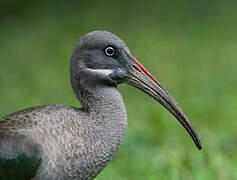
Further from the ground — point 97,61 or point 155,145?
point 97,61

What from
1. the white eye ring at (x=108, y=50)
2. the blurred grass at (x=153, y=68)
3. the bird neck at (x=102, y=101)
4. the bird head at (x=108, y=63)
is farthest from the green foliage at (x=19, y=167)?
the blurred grass at (x=153, y=68)

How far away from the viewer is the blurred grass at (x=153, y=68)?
747cm

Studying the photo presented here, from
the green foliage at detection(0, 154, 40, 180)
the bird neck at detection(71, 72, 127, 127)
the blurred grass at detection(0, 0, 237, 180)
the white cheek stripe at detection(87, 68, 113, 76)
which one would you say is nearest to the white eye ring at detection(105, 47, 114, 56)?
the white cheek stripe at detection(87, 68, 113, 76)

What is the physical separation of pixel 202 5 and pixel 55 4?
4.35 m

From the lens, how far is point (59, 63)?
13.0 meters

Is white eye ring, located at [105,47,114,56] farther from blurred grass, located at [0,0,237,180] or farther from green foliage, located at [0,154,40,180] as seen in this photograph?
blurred grass, located at [0,0,237,180]

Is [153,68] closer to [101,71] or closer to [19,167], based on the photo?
[101,71]

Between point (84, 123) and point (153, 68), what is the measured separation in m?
7.51

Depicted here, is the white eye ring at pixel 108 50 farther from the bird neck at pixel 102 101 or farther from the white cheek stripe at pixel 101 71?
the bird neck at pixel 102 101

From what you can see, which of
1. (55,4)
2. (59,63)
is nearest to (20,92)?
(59,63)

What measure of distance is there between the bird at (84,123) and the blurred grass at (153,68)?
6.18 ft

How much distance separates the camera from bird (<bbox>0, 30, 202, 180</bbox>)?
15.9 ft

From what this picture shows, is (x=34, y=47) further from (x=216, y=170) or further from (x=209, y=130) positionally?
(x=216, y=170)

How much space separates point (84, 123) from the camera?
513 cm
